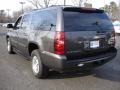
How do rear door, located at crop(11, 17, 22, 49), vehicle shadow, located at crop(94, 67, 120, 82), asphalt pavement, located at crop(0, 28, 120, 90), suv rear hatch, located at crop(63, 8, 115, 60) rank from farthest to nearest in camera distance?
rear door, located at crop(11, 17, 22, 49) → vehicle shadow, located at crop(94, 67, 120, 82) → asphalt pavement, located at crop(0, 28, 120, 90) → suv rear hatch, located at crop(63, 8, 115, 60)

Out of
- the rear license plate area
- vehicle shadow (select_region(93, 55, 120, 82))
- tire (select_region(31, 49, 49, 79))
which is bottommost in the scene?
vehicle shadow (select_region(93, 55, 120, 82))

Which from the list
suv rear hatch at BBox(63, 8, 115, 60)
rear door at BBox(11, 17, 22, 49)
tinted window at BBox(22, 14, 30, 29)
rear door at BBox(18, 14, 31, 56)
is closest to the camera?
suv rear hatch at BBox(63, 8, 115, 60)

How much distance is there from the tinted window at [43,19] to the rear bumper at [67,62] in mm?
756

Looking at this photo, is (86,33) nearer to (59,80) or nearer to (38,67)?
(59,80)

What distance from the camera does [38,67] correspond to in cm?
652

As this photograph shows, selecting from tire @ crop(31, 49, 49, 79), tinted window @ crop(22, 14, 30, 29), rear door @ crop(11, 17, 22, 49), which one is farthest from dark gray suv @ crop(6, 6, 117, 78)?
rear door @ crop(11, 17, 22, 49)

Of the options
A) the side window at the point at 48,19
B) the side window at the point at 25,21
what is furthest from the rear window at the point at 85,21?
the side window at the point at 25,21

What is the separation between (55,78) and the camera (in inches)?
261

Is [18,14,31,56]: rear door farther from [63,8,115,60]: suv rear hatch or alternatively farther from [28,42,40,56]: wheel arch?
[63,8,115,60]: suv rear hatch

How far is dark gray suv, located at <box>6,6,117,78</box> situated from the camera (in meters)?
5.61

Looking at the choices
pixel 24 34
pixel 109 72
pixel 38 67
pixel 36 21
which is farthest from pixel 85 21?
pixel 24 34

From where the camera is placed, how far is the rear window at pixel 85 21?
18.8 feet

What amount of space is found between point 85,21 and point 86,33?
13.8 inches

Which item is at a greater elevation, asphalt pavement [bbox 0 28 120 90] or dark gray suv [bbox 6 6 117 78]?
dark gray suv [bbox 6 6 117 78]
